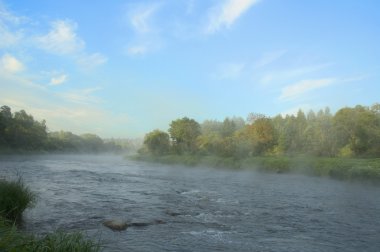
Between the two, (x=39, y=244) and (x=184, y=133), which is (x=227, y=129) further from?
(x=39, y=244)

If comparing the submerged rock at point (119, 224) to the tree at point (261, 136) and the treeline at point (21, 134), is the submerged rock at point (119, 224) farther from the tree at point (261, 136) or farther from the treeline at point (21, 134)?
the treeline at point (21, 134)

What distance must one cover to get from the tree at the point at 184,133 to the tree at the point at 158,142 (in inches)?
104

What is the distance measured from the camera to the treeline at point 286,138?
74375 millimetres

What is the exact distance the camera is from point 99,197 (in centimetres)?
2914

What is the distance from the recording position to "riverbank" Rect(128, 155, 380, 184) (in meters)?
49.2

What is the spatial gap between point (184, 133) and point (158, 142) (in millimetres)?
9968

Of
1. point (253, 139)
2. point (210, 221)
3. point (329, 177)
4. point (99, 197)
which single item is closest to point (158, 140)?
point (253, 139)

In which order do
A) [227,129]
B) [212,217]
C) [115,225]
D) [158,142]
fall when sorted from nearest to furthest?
[115,225]
[212,217]
[158,142]
[227,129]

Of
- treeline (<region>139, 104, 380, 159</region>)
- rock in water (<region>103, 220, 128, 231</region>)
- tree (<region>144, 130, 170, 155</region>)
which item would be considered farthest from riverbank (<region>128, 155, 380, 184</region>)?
rock in water (<region>103, 220, 128, 231</region>)

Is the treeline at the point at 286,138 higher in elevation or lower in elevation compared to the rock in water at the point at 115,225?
higher

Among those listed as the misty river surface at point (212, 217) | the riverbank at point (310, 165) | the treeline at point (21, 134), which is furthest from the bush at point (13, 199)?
the treeline at point (21, 134)

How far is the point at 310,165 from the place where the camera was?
6178 cm

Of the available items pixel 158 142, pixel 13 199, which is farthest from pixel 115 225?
pixel 158 142

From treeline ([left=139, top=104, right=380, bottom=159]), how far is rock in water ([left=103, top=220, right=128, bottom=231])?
64.3 meters
